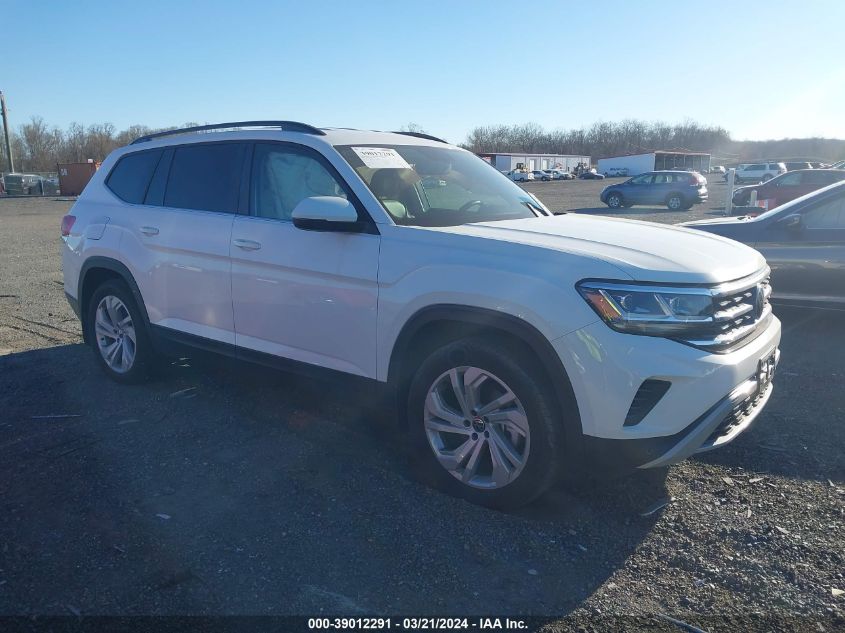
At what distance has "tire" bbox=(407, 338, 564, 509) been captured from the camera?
128 inches

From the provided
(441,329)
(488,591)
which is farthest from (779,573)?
(441,329)

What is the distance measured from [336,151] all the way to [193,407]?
2172mm

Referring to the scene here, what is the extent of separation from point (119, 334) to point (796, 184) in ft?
74.2

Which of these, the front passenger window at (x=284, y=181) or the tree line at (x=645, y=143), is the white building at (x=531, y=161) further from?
the front passenger window at (x=284, y=181)

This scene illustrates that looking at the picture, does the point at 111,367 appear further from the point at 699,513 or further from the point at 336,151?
the point at 699,513

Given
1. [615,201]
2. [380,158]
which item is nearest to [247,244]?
[380,158]

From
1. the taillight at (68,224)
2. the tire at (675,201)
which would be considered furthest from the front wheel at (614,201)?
the taillight at (68,224)

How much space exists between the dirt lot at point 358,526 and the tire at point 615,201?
26.2 meters

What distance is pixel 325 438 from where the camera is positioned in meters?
4.44

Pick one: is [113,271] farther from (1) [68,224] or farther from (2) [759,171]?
(2) [759,171]

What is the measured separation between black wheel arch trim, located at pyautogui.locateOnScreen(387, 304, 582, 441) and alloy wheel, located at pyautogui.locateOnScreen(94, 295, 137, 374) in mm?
2754

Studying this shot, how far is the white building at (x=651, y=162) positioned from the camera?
8769 cm

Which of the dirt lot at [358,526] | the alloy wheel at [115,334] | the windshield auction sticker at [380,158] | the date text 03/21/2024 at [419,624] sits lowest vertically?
the date text 03/21/2024 at [419,624]

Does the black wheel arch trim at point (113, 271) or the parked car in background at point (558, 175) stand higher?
the parked car in background at point (558, 175)
